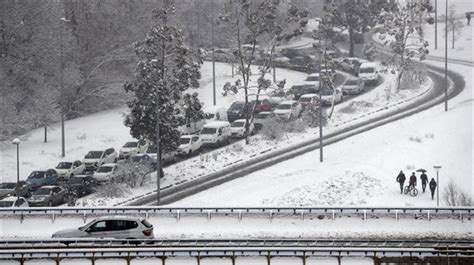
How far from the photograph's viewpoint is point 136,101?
50312 mm

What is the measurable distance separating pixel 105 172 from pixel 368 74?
113 ft

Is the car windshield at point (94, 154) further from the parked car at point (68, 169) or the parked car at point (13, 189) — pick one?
the parked car at point (13, 189)

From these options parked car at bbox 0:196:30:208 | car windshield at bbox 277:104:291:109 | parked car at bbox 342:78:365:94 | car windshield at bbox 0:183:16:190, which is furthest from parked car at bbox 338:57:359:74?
parked car at bbox 0:196:30:208

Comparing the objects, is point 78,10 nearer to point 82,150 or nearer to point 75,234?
point 82,150

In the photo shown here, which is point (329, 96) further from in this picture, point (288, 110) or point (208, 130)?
point (208, 130)

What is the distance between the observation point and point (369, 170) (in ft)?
163

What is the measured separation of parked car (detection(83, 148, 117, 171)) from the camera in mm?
53281

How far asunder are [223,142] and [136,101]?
9.49 m

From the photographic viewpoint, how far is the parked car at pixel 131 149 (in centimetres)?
5478

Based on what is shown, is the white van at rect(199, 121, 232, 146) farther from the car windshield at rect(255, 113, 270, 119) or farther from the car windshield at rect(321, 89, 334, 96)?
the car windshield at rect(321, 89, 334, 96)

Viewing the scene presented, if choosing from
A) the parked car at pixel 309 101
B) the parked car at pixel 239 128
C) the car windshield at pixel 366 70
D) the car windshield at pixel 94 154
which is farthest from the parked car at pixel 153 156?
the car windshield at pixel 366 70

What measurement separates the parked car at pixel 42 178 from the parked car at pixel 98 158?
10.9 ft

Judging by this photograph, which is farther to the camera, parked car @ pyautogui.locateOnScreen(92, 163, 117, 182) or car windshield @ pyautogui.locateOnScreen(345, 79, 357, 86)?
car windshield @ pyautogui.locateOnScreen(345, 79, 357, 86)

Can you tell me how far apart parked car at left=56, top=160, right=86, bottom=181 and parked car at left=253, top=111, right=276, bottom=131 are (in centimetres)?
1492
